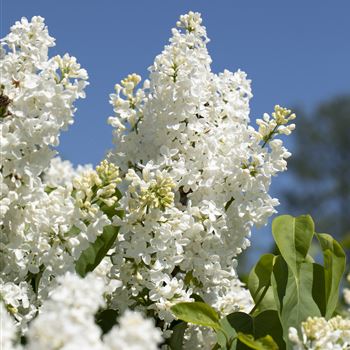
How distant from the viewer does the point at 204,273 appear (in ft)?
5.32

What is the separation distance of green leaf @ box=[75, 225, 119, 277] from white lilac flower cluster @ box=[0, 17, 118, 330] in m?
0.05

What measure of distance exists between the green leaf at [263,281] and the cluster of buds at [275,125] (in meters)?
0.25

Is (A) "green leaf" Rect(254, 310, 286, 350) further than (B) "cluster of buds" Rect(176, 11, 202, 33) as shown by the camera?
No

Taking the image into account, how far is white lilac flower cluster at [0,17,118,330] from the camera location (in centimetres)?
145

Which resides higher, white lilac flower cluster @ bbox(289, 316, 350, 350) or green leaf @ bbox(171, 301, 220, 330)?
green leaf @ bbox(171, 301, 220, 330)

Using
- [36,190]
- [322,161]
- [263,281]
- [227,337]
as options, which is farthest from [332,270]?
[322,161]

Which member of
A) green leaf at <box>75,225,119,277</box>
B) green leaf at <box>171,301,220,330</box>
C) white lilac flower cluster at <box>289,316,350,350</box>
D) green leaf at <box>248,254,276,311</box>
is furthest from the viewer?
green leaf at <box>248,254,276,311</box>

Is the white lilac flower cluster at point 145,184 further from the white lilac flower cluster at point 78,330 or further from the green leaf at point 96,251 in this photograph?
the white lilac flower cluster at point 78,330

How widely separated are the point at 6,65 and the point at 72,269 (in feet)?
1.33

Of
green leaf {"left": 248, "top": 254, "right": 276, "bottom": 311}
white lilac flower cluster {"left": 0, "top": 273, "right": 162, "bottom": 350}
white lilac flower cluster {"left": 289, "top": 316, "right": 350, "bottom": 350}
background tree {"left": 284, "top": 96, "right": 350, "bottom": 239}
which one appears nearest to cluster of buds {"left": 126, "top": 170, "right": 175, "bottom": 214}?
green leaf {"left": 248, "top": 254, "right": 276, "bottom": 311}

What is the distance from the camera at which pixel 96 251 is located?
1548 millimetres

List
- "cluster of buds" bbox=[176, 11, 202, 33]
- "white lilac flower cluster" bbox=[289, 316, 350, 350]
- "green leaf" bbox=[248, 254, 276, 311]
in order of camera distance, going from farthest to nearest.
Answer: "cluster of buds" bbox=[176, 11, 202, 33], "green leaf" bbox=[248, 254, 276, 311], "white lilac flower cluster" bbox=[289, 316, 350, 350]

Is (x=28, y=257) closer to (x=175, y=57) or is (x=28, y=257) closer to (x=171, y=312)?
(x=171, y=312)

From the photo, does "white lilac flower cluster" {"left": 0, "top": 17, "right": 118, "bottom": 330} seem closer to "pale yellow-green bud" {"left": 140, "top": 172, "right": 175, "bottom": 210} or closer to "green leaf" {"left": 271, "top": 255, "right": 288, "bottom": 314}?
"pale yellow-green bud" {"left": 140, "top": 172, "right": 175, "bottom": 210}
